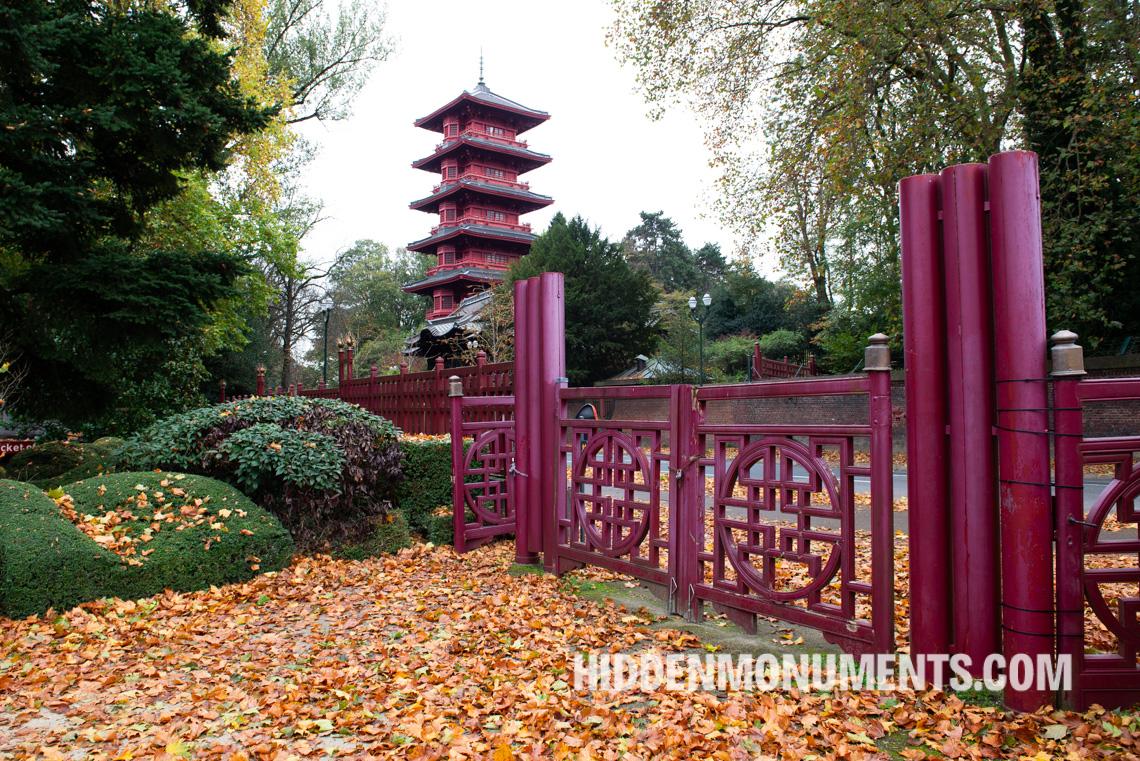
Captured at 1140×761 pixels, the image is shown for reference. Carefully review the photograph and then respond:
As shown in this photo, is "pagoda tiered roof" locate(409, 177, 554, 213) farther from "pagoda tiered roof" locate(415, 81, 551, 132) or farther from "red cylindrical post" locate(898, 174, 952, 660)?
"red cylindrical post" locate(898, 174, 952, 660)

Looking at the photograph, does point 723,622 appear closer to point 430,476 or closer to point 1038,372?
point 1038,372

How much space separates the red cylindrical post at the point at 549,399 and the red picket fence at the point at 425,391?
98.4 inches

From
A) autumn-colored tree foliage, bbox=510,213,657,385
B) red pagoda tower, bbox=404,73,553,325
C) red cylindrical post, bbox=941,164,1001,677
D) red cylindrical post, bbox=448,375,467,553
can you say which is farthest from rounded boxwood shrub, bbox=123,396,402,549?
red pagoda tower, bbox=404,73,553,325

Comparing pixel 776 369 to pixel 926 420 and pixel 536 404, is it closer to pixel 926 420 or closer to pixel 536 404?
pixel 536 404

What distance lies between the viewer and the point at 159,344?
26.9 feet

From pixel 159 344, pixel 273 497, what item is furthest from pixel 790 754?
pixel 159 344

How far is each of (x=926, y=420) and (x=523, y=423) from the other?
320 centimetres

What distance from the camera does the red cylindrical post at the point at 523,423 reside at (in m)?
5.52

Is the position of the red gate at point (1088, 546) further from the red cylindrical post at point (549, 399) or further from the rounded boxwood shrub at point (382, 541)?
the rounded boxwood shrub at point (382, 541)

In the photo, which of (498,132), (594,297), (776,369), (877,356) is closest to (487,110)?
(498,132)

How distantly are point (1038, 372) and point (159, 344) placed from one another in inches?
334

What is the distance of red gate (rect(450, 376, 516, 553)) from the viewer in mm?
6066

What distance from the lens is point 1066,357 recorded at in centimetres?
256

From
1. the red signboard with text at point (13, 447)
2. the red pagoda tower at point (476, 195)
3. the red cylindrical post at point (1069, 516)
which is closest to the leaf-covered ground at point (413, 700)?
the red cylindrical post at point (1069, 516)
